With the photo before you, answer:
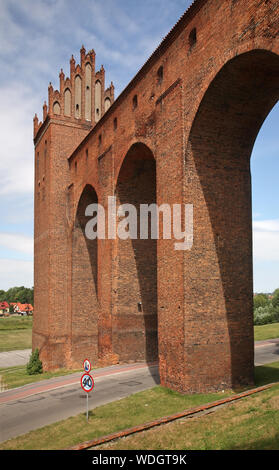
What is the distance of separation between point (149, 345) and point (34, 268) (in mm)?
12009

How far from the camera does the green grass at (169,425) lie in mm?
5750

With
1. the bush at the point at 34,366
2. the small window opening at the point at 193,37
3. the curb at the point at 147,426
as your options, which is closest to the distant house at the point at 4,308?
the bush at the point at 34,366

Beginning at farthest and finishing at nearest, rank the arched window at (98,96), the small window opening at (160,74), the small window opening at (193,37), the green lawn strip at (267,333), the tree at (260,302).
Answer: the tree at (260,302) < the arched window at (98,96) < the green lawn strip at (267,333) < the small window opening at (160,74) < the small window opening at (193,37)

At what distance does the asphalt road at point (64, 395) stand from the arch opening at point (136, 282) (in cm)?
99

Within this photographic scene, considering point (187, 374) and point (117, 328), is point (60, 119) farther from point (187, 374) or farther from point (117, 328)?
point (187, 374)

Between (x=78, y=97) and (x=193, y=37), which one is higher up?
(x=78, y=97)

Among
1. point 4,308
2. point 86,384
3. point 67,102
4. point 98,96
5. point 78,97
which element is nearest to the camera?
point 86,384

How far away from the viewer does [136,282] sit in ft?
49.9

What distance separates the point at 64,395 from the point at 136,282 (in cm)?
540

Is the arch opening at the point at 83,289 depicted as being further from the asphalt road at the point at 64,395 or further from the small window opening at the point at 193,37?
the small window opening at the point at 193,37

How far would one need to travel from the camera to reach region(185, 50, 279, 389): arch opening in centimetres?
924

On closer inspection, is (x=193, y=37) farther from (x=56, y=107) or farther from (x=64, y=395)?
(x=56, y=107)

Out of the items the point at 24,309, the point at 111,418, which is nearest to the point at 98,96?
the point at 111,418

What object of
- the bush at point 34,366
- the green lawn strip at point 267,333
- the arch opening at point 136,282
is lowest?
the bush at point 34,366
